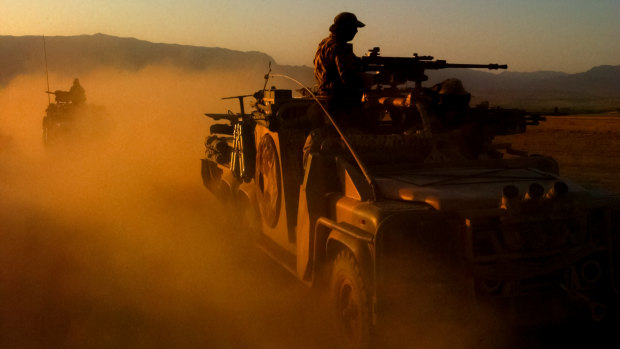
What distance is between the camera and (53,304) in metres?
6.83

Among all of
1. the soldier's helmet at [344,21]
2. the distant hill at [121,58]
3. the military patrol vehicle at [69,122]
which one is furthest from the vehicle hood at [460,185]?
the distant hill at [121,58]

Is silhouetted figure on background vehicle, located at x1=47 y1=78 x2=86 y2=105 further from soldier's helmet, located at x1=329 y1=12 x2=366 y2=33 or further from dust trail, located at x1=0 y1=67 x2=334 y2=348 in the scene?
soldier's helmet, located at x1=329 y1=12 x2=366 y2=33

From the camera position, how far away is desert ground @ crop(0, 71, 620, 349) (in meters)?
5.82

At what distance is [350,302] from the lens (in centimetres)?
506

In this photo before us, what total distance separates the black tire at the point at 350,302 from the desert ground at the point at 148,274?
1.06 feet

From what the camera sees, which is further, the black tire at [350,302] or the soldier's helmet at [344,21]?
the soldier's helmet at [344,21]

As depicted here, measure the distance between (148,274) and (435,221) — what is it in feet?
14.0

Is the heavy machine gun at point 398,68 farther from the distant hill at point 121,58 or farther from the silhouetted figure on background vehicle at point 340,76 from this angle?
the distant hill at point 121,58

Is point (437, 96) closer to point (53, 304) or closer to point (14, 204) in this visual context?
point (53, 304)

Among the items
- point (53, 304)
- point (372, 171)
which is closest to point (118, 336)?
point (53, 304)

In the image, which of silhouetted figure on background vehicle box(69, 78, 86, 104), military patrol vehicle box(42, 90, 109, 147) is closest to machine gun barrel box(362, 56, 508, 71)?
military patrol vehicle box(42, 90, 109, 147)

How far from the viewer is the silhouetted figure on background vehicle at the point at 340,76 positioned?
6527 mm

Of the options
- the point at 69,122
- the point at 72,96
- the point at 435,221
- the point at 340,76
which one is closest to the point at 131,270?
the point at 340,76

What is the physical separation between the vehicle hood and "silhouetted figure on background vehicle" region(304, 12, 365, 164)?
3.90 ft
